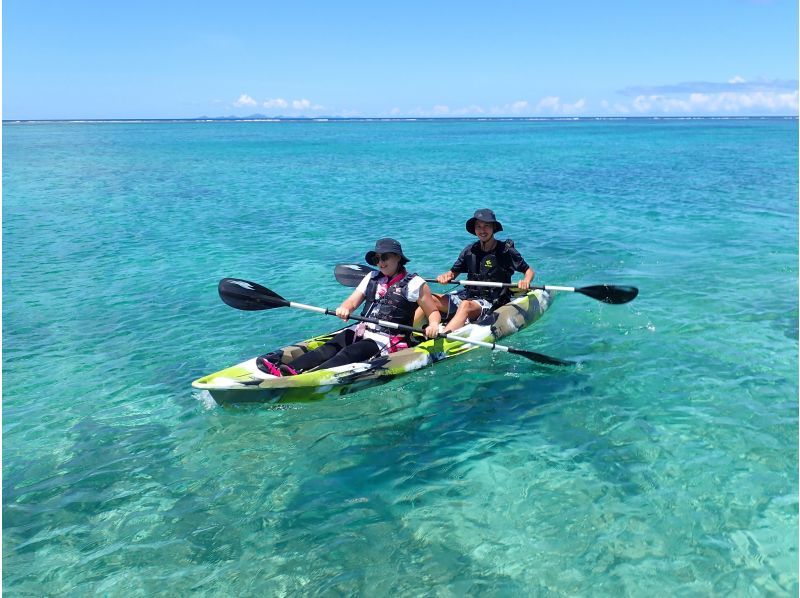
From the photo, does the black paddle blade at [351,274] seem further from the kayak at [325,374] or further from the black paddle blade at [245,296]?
the kayak at [325,374]

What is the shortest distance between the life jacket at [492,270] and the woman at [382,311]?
6.03 ft

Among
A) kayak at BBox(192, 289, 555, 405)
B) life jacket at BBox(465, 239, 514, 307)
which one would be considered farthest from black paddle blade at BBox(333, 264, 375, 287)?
kayak at BBox(192, 289, 555, 405)

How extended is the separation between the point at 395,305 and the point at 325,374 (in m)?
1.51

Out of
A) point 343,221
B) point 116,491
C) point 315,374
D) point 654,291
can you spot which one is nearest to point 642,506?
point 315,374

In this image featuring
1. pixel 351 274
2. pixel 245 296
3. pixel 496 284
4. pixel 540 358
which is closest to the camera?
pixel 540 358

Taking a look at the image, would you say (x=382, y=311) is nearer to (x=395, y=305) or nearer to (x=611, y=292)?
(x=395, y=305)

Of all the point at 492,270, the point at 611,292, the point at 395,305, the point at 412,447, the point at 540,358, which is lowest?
the point at 412,447

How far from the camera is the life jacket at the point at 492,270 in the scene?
32.8 ft

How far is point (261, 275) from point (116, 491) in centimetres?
853

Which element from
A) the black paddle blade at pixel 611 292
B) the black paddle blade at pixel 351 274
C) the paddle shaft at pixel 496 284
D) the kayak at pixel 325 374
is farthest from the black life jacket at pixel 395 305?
the black paddle blade at pixel 611 292

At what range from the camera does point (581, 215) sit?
21625mm

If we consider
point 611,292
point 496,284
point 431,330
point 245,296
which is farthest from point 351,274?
point 611,292

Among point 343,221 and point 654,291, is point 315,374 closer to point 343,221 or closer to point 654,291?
point 654,291

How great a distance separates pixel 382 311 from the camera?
28.1 feet
